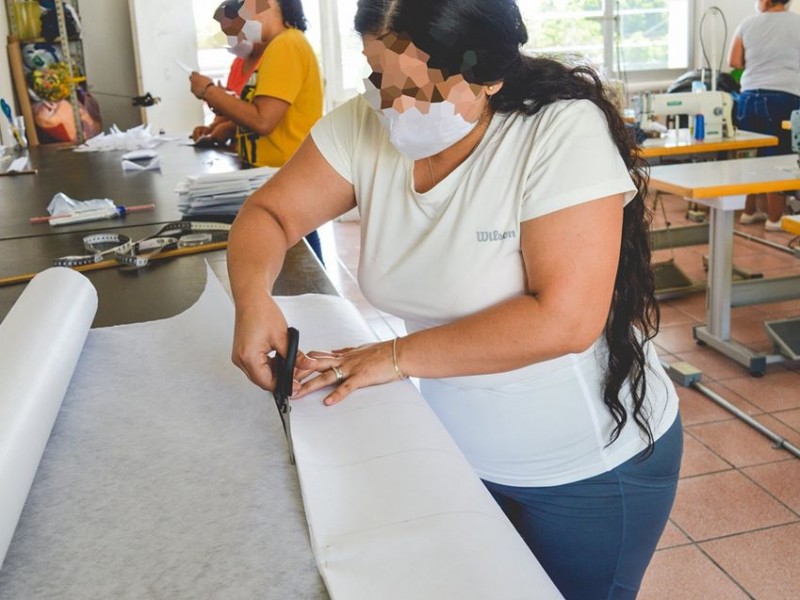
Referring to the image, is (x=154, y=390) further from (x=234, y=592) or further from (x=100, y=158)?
(x=100, y=158)

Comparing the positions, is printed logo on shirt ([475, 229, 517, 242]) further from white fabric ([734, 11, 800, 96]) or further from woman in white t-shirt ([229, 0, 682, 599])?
white fabric ([734, 11, 800, 96])

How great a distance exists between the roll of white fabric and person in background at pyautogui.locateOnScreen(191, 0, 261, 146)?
102cm

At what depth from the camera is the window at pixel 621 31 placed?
706 centimetres

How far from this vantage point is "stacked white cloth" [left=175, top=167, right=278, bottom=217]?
1969mm

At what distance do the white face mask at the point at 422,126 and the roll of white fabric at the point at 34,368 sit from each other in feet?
1.49

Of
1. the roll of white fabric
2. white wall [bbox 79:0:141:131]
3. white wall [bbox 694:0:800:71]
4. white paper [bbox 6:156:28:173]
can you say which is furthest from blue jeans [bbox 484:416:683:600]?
white wall [bbox 694:0:800:71]

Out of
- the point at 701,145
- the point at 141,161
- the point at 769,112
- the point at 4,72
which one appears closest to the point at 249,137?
the point at 141,161

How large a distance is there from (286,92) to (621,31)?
5436 millimetres

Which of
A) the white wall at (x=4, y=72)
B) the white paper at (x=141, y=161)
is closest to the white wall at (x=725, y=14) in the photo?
the white wall at (x=4, y=72)

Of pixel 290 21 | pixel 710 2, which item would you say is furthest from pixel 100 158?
pixel 710 2

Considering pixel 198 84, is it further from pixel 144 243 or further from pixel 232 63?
pixel 144 243

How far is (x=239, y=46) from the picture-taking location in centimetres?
238

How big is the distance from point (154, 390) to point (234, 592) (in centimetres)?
42

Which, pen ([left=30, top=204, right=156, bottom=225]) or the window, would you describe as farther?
the window
